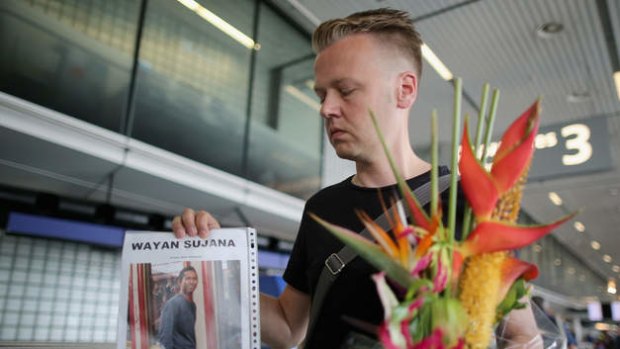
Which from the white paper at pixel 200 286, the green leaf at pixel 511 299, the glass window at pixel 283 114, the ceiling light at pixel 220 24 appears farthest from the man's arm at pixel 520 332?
the ceiling light at pixel 220 24

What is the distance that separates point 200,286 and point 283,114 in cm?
495

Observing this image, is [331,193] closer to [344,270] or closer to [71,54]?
[344,270]

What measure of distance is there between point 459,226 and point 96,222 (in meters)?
3.75

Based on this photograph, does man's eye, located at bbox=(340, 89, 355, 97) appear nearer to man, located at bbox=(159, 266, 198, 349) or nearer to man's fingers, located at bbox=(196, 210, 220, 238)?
man's fingers, located at bbox=(196, 210, 220, 238)

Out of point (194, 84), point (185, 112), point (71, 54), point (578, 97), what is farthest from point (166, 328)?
point (578, 97)

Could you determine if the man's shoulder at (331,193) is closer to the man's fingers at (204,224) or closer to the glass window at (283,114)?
the man's fingers at (204,224)

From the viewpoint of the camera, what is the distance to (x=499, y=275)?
55 cm

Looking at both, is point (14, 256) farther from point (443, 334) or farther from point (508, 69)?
point (508, 69)

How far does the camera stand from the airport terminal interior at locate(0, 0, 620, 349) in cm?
367

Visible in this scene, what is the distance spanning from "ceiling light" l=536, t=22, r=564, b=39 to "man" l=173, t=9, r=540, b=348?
5.14 metres

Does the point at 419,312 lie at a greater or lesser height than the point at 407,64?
lesser

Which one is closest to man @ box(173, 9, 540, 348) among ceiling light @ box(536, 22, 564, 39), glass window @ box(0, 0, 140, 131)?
glass window @ box(0, 0, 140, 131)

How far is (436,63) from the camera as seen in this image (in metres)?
6.40

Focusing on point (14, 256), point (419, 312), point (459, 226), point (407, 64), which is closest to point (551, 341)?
point (459, 226)
